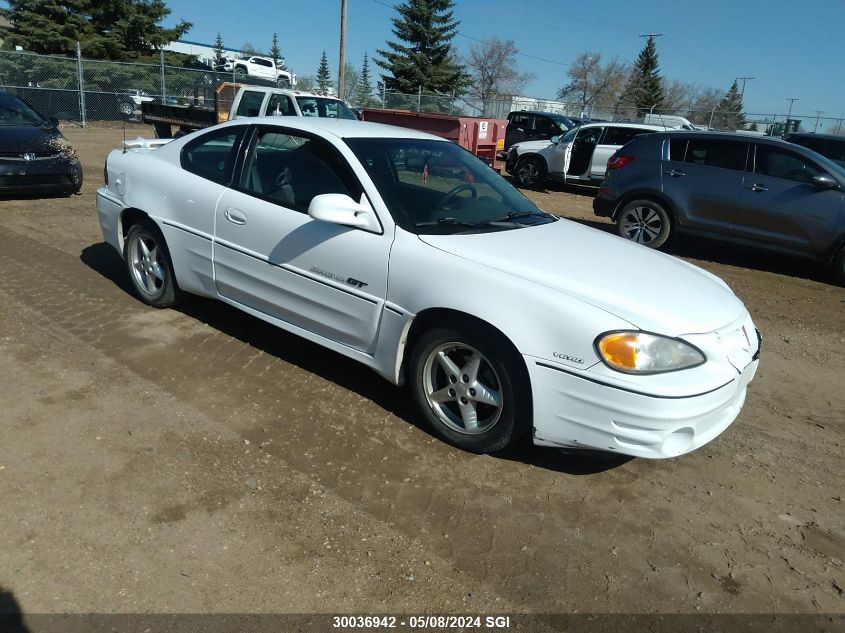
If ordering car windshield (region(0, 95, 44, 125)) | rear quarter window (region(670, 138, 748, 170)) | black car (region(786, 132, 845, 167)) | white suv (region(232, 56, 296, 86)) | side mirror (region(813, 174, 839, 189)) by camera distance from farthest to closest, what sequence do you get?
white suv (region(232, 56, 296, 86)) → black car (region(786, 132, 845, 167)) → car windshield (region(0, 95, 44, 125)) → rear quarter window (region(670, 138, 748, 170)) → side mirror (region(813, 174, 839, 189))

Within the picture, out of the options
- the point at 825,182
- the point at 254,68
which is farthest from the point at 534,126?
the point at 254,68

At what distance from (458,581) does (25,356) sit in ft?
10.9

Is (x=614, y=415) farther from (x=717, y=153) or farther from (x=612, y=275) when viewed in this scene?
(x=717, y=153)

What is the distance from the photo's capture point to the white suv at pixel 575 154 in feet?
48.2

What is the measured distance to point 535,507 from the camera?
320 cm

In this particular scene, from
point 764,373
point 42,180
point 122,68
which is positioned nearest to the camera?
point 764,373

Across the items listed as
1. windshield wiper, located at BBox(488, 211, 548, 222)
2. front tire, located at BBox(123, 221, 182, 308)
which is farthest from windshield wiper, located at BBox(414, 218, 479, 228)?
front tire, located at BBox(123, 221, 182, 308)

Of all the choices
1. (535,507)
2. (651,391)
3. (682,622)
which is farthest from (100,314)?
(682,622)

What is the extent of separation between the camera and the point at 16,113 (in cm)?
964

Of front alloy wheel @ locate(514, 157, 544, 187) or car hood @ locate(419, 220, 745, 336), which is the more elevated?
car hood @ locate(419, 220, 745, 336)

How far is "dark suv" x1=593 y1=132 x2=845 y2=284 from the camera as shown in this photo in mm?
7996

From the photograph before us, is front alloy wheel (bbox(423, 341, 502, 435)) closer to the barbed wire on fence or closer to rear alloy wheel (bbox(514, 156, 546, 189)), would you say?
rear alloy wheel (bbox(514, 156, 546, 189))

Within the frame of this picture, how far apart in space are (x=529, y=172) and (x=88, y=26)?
26.1 m

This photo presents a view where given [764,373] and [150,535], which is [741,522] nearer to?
Result: [764,373]
